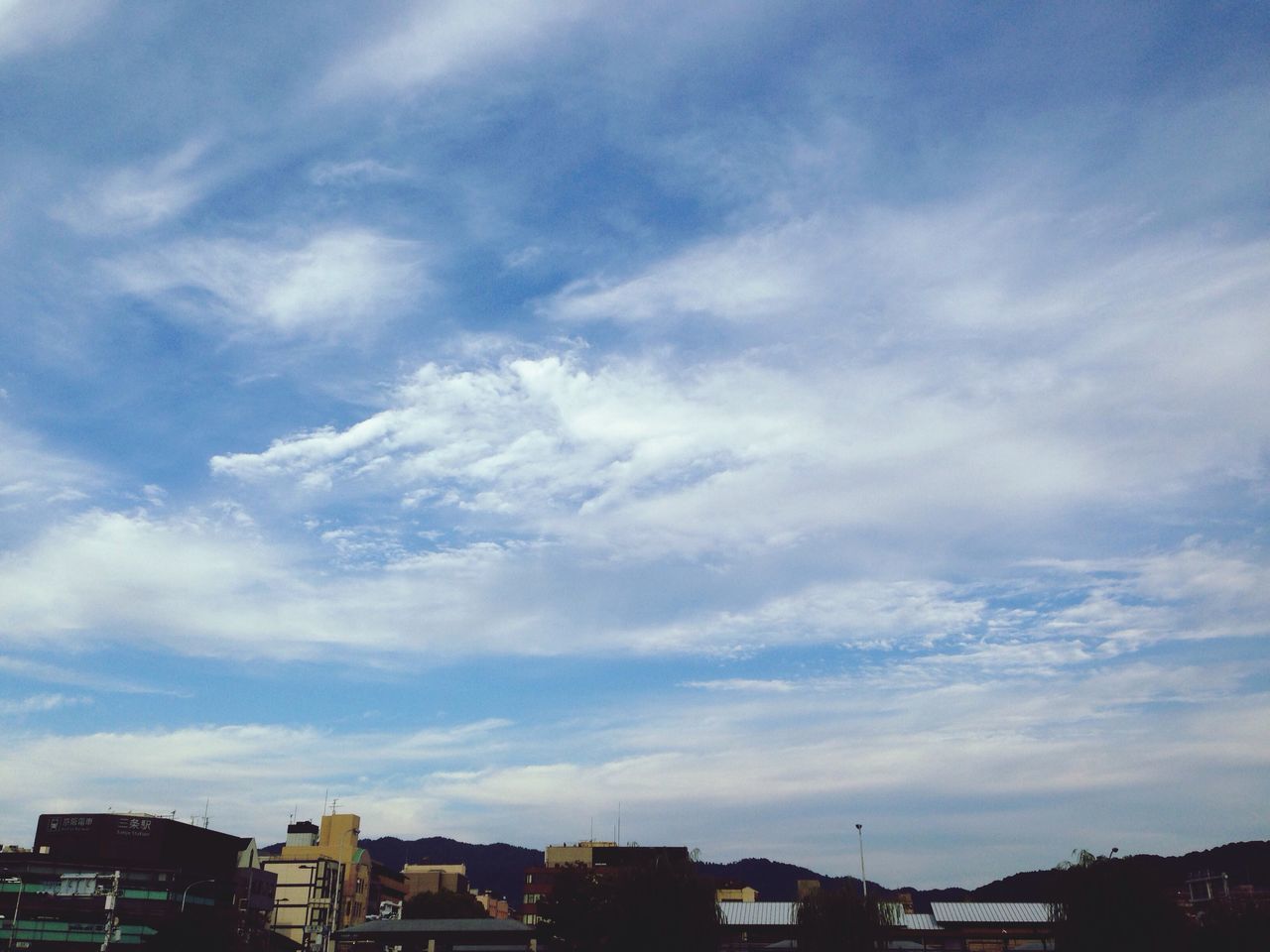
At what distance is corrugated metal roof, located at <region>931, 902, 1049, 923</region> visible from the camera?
112438 millimetres

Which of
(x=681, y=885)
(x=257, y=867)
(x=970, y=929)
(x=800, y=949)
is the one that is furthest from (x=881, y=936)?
(x=257, y=867)

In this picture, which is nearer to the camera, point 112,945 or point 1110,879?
point 1110,879

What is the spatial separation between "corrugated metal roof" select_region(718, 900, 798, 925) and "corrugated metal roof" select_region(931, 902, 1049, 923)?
612 inches

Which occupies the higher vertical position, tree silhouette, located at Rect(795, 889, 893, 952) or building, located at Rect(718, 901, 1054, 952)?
tree silhouette, located at Rect(795, 889, 893, 952)

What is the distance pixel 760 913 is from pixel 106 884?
287 feet

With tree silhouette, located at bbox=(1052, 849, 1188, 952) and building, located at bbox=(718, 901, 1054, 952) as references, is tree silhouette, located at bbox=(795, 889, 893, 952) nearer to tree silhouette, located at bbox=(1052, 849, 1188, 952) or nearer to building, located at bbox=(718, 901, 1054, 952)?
tree silhouette, located at bbox=(1052, 849, 1188, 952)

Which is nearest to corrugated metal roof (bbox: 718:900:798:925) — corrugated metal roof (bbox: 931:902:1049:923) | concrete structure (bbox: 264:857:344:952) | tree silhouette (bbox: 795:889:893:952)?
corrugated metal roof (bbox: 931:902:1049:923)

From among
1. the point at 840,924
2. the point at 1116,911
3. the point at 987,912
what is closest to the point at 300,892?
the point at 987,912

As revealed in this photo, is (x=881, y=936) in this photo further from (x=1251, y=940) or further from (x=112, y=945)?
(x=112, y=945)

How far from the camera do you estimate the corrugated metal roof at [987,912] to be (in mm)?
112438

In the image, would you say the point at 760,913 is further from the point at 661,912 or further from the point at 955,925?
the point at 661,912

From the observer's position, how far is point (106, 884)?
14200 cm

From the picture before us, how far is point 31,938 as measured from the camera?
458ft

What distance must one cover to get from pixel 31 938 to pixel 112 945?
12609 mm
